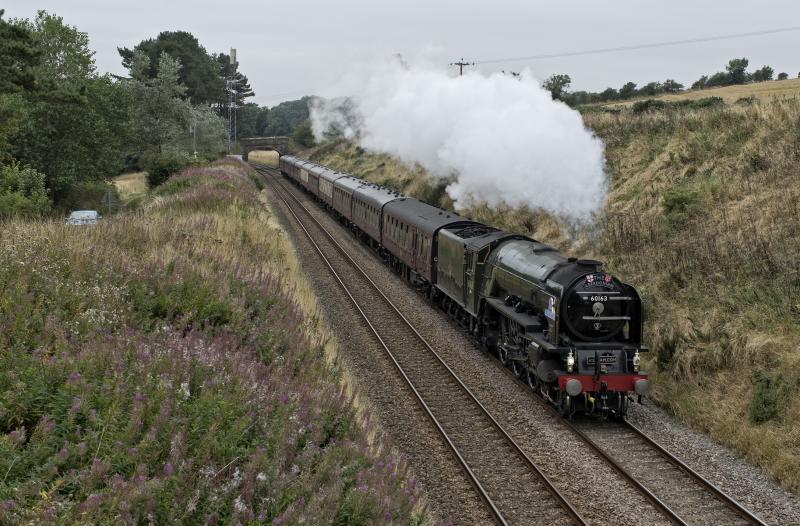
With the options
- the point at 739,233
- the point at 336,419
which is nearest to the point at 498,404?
the point at 336,419

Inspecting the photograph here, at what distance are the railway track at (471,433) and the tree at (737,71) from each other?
57.1 metres

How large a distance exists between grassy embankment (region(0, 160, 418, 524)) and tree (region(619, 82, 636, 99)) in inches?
2196

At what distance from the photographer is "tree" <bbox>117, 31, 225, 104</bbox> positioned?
95.4m

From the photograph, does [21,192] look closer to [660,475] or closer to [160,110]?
[160,110]

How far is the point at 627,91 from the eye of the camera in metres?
60.9

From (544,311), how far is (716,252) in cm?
590

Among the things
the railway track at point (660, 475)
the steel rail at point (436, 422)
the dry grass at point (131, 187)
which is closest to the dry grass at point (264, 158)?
the dry grass at point (131, 187)

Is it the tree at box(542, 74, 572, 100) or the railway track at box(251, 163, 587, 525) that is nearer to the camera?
the railway track at box(251, 163, 587, 525)

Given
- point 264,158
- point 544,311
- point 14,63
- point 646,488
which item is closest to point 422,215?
point 544,311

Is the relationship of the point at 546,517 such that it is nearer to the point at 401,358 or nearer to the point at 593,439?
the point at 593,439

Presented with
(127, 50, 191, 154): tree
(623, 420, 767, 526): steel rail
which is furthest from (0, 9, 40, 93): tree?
(623, 420, 767, 526): steel rail

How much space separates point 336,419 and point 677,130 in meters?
23.8

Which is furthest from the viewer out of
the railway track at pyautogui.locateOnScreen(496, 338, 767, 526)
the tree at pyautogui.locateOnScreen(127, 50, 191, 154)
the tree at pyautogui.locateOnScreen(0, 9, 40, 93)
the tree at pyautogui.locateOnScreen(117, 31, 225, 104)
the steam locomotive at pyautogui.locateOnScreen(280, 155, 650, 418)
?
the tree at pyautogui.locateOnScreen(117, 31, 225, 104)

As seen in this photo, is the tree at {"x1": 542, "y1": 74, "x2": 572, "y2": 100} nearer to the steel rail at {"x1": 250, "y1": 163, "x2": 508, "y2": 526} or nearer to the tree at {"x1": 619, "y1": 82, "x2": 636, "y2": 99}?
the tree at {"x1": 619, "y1": 82, "x2": 636, "y2": 99}
